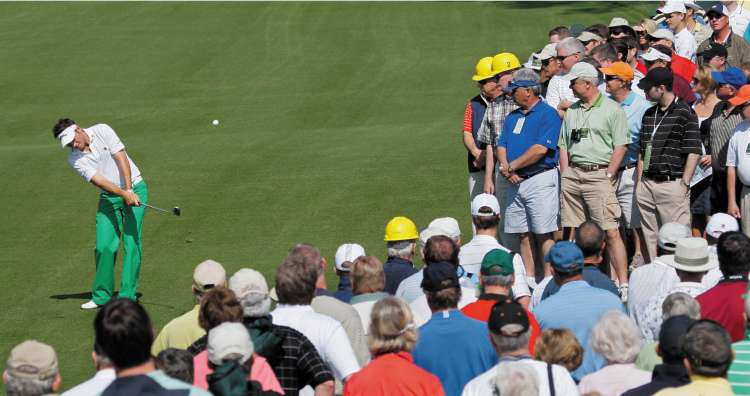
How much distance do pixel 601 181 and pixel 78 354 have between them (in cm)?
519

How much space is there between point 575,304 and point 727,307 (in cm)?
96

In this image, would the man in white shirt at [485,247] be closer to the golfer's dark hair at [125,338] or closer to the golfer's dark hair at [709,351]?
the golfer's dark hair at [709,351]

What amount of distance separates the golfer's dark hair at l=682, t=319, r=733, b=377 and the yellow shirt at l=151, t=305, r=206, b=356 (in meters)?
3.42

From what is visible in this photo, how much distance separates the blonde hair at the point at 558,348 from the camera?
7.08 m

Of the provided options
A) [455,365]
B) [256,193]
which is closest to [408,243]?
[455,365]

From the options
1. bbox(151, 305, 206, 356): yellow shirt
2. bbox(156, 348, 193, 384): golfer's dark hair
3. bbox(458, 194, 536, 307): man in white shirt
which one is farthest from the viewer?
bbox(458, 194, 536, 307): man in white shirt

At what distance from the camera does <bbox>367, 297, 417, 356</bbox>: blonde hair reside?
723 cm

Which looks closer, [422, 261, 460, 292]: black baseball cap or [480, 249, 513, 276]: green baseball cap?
[422, 261, 460, 292]: black baseball cap

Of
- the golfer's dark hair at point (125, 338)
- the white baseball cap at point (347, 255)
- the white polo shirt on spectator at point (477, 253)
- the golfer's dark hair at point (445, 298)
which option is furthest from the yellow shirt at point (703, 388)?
the white baseball cap at point (347, 255)

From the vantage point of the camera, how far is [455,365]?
7.73 meters

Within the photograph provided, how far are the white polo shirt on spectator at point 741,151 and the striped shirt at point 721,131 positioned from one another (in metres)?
0.34

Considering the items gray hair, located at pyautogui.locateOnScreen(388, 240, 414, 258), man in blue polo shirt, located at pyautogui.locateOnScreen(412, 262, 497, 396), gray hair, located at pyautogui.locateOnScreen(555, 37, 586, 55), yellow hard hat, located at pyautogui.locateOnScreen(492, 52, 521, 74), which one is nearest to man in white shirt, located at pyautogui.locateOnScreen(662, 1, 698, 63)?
gray hair, located at pyautogui.locateOnScreen(555, 37, 586, 55)

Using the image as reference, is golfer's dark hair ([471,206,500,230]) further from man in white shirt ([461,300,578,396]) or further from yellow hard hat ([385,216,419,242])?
man in white shirt ([461,300,578,396])

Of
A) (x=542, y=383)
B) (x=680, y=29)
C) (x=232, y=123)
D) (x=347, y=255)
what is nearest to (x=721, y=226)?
(x=347, y=255)
